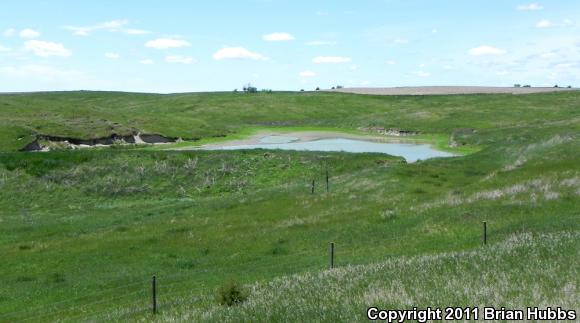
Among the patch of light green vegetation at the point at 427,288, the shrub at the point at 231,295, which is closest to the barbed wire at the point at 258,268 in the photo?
the patch of light green vegetation at the point at 427,288

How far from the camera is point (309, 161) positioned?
72.6 metres

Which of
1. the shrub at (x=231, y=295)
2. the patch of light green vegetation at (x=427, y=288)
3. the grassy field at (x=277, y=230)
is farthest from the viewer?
the shrub at (x=231, y=295)

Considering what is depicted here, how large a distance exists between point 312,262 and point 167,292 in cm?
649

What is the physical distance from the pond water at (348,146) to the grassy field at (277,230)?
8119 millimetres

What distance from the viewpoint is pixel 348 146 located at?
103 meters

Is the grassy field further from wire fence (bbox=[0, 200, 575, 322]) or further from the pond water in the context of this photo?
the pond water

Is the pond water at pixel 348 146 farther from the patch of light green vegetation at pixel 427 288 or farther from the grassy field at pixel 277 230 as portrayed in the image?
the patch of light green vegetation at pixel 427 288

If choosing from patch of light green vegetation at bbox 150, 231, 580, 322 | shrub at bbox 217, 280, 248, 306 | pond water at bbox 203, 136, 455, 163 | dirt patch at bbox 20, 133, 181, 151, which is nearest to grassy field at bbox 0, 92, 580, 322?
patch of light green vegetation at bbox 150, 231, 580, 322

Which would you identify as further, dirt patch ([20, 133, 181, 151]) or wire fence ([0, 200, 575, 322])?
dirt patch ([20, 133, 181, 151])

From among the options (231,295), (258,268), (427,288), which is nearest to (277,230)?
(258,268)

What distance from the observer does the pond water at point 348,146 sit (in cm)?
9022

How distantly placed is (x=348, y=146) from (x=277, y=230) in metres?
68.1

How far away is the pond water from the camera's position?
3552 inches

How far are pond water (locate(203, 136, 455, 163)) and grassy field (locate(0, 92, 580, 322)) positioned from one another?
26.6 ft
